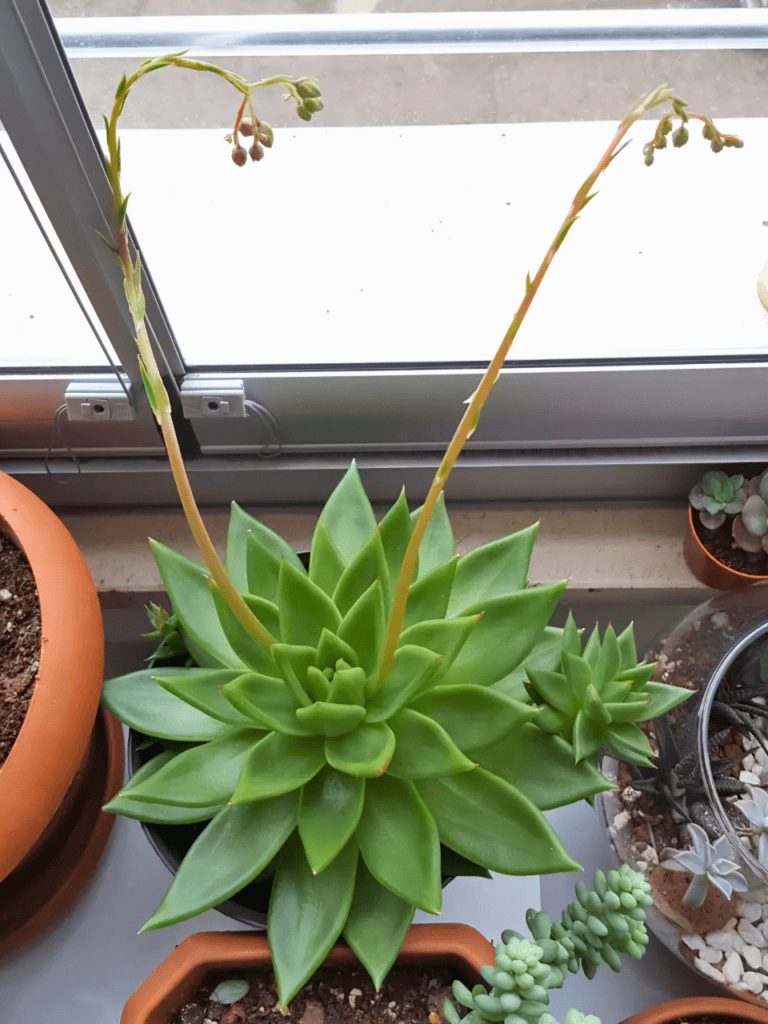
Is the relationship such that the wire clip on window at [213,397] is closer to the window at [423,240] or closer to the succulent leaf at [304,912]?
the window at [423,240]

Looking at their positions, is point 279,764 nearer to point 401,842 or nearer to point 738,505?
point 401,842

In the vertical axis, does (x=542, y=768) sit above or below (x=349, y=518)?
below

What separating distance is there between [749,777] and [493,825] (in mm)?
305

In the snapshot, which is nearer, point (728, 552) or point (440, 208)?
point (440, 208)

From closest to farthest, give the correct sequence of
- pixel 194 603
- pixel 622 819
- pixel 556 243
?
pixel 556 243, pixel 194 603, pixel 622 819

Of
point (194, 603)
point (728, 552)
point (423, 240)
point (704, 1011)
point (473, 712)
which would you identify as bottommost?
point (704, 1011)

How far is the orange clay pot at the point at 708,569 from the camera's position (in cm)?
87

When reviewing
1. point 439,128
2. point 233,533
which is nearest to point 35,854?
point 233,533

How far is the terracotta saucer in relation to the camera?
0.83 metres

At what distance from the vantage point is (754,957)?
0.71 metres

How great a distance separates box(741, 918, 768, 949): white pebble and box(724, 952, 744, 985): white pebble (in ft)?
0.06

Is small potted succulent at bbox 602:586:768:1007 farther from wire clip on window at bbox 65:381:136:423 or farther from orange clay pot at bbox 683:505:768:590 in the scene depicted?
wire clip on window at bbox 65:381:136:423

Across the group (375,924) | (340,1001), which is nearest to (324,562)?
(375,924)

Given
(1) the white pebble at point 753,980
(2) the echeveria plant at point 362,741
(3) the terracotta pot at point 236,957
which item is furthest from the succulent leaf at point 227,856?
(1) the white pebble at point 753,980
